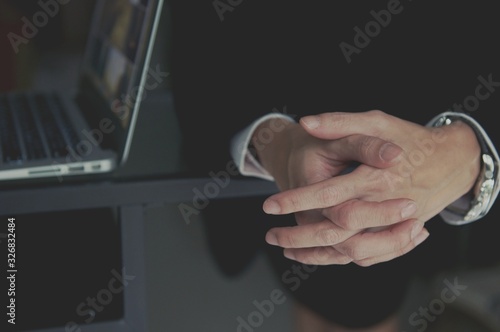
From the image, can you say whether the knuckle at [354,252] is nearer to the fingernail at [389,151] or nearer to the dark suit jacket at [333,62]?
the fingernail at [389,151]

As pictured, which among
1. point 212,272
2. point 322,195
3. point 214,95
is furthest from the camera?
point 214,95

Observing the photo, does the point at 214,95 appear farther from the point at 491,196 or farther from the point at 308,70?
the point at 491,196

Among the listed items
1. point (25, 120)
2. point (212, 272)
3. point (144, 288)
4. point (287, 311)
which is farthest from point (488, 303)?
point (25, 120)

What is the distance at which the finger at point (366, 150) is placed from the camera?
2.77ft

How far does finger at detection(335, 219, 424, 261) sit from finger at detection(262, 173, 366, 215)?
0.06m

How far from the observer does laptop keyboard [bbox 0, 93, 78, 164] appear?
107 centimetres

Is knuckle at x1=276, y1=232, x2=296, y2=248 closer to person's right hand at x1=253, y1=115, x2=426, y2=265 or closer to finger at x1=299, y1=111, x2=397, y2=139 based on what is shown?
person's right hand at x1=253, y1=115, x2=426, y2=265

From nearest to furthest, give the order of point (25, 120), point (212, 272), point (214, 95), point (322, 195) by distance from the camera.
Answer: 1. point (322, 195)
2. point (212, 272)
3. point (214, 95)
4. point (25, 120)

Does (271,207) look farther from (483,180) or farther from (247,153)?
(483,180)

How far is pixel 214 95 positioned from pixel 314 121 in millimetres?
308

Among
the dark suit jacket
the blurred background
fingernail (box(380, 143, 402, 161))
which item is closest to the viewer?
fingernail (box(380, 143, 402, 161))

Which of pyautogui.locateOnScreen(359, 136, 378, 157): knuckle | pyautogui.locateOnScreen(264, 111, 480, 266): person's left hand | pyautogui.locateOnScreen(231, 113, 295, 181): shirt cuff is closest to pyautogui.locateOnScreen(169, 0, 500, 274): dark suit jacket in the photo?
pyautogui.locateOnScreen(231, 113, 295, 181): shirt cuff

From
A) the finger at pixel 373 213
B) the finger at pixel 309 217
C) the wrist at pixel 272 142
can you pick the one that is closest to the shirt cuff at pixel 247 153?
the wrist at pixel 272 142

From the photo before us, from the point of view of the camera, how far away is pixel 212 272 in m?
1.03
